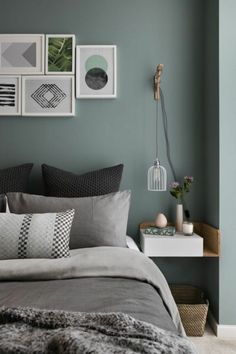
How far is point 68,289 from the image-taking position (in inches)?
53.2

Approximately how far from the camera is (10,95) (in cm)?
278

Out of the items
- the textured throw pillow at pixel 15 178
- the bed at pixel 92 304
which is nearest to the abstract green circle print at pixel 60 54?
the textured throw pillow at pixel 15 178

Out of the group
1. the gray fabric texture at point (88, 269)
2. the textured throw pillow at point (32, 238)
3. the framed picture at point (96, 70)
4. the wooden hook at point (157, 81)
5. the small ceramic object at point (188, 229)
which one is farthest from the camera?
the framed picture at point (96, 70)

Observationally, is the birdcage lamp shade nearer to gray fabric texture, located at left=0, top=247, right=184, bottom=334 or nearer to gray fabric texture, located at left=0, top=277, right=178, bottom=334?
gray fabric texture, located at left=0, top=247, right=184, bottom=334

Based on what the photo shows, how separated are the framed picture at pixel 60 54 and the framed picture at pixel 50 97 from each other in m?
0.06

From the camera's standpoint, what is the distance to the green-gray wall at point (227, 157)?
2438mm

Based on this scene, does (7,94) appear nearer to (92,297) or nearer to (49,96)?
(49,96)

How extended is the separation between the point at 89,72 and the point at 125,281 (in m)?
1.82

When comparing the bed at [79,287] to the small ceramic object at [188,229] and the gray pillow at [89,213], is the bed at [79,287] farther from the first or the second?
the small ceramic object at [188,229]

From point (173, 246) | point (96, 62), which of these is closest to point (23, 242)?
point (173, 246)

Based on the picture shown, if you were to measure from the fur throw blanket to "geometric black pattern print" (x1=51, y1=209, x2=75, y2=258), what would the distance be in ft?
2.62

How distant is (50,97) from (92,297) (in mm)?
1904

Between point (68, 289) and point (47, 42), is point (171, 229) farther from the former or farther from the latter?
point (47, 42)

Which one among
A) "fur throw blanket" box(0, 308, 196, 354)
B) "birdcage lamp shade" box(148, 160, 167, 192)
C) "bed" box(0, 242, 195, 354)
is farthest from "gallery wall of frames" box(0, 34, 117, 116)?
"fur throw blanket" box(0, 308, 196, 354)
